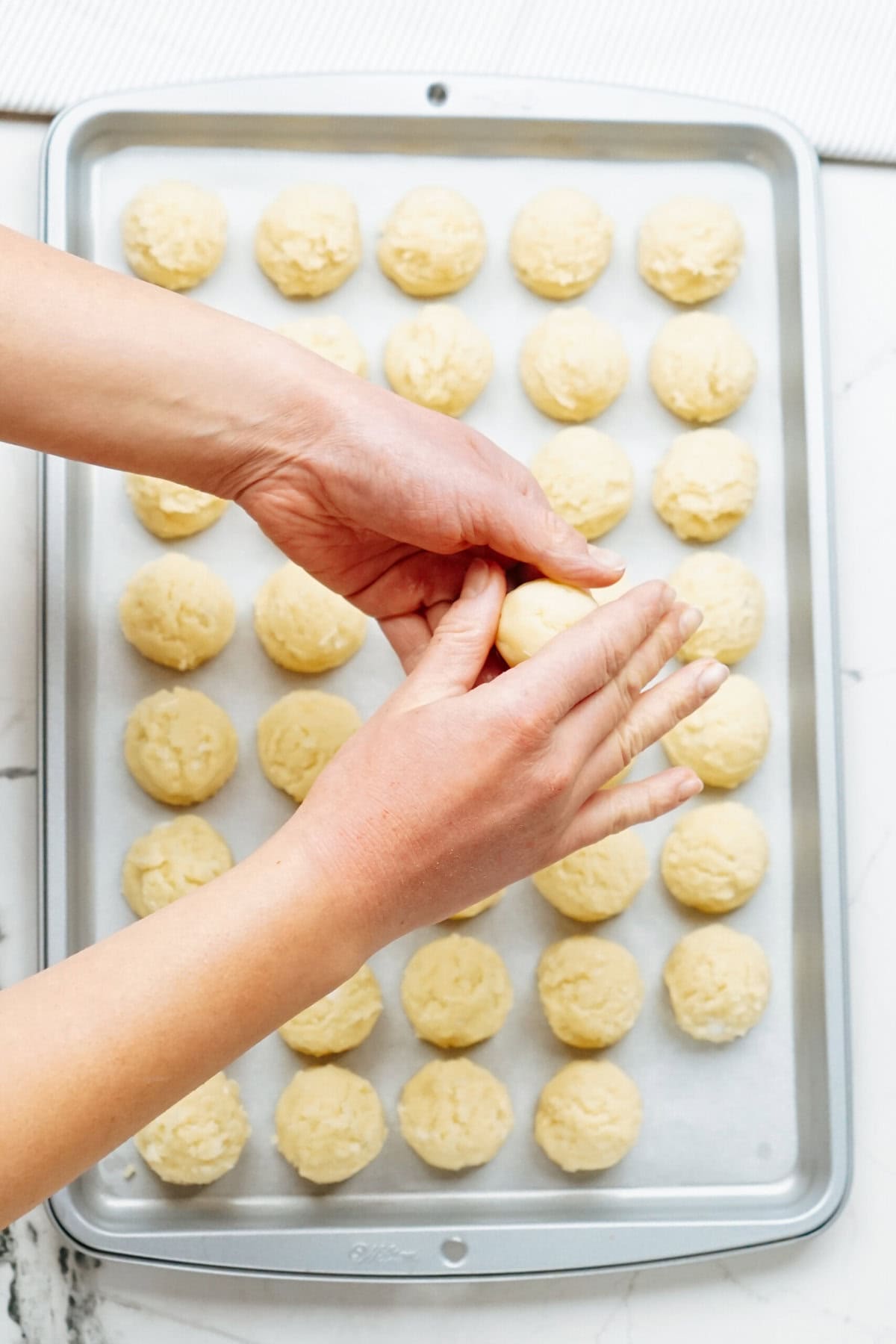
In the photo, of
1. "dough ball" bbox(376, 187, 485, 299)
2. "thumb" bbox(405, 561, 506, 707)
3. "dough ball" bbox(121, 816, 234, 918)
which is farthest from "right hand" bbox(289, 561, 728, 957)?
"dough ball" bbox(376, 187, 485, 299)

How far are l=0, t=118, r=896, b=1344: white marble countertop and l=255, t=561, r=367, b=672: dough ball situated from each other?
0.30 metres

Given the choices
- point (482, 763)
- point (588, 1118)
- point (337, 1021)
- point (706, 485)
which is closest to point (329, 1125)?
point (337, 1021)

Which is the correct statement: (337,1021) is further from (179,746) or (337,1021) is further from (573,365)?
(573,365)

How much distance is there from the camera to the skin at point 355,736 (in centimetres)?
80

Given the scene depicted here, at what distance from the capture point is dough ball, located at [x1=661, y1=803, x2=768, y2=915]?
138 cm

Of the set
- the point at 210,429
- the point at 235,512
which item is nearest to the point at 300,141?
the point at 235,512

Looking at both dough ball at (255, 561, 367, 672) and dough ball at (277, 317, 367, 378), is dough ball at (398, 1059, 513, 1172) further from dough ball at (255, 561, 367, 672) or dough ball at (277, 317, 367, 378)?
dough ball at (277, 317, 367, 378)

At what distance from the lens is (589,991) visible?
1356 mm

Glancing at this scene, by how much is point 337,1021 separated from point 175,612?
532mm

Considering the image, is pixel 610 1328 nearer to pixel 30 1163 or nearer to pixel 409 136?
pixel 30 1163

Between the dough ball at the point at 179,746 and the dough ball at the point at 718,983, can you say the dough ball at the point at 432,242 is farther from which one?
the dough ball at the point at 718,983

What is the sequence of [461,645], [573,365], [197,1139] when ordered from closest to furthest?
[461,645] → [197,1139] → [573,365]

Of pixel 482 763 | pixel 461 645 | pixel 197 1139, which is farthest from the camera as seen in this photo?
pixel 197 1139

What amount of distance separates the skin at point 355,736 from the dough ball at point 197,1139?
1.66ft
